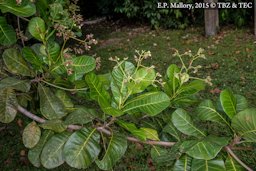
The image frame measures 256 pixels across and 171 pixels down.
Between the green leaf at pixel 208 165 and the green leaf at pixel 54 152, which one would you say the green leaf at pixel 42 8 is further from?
the green leaf at pixel 208 165

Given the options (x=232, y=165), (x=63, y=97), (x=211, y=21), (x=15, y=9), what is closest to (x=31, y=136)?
(x=63, y=97)

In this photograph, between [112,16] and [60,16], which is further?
[112,16]

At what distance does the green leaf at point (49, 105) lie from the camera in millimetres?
1103

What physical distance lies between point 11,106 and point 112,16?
8.67 m

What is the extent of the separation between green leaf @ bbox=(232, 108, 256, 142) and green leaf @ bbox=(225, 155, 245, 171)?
8cm

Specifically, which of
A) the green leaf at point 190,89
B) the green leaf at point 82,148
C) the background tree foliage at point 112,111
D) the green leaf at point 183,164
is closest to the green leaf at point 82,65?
the background tree foliage at point 112,111

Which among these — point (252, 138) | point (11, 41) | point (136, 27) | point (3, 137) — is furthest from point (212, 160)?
point (136, 27)

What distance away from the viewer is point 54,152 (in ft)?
3.48

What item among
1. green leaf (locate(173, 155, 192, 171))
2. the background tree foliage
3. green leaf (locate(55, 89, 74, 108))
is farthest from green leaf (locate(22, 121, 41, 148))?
green leaf (locate(173, 155, 192, 171))

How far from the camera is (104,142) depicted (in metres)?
1.06

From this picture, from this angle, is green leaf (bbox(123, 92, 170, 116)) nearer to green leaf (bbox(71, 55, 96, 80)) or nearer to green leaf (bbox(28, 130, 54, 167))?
green leaf (bbox(71, 55, 96, 80))

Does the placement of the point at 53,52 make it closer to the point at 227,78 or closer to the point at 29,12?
the point at 29,12

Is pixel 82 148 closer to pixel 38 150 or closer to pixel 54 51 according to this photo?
pixel 38 150

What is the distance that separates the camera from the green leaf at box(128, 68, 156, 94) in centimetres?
99
